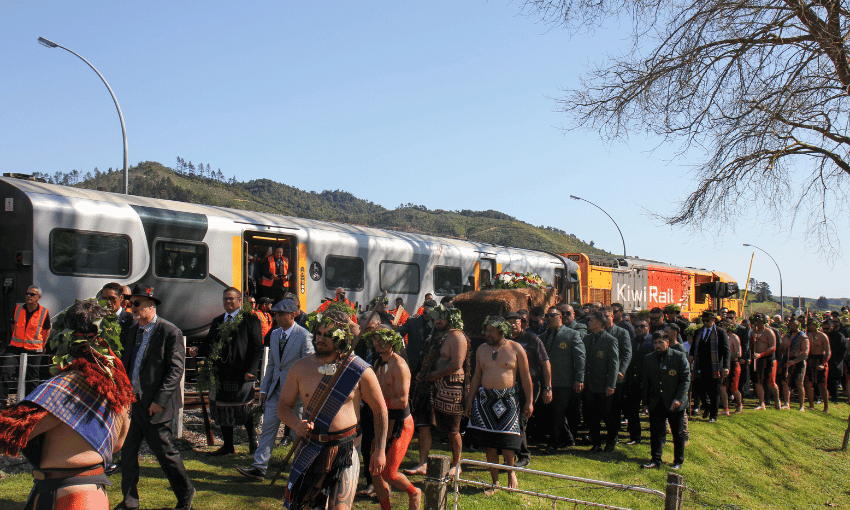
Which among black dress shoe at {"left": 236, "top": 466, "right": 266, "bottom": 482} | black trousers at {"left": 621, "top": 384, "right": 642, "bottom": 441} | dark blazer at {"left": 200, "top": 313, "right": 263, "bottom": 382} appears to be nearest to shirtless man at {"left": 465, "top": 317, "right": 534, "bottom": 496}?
black dress shoe at {"left": 236, "top": 466, "right": 266, "bottom": 482}

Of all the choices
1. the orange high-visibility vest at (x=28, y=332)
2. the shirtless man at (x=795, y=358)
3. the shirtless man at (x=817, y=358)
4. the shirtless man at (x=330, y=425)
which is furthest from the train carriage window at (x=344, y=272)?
the shirtless man at (x=817, y=358)

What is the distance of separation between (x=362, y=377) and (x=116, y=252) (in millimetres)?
8294

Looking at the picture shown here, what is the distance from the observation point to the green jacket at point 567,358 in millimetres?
9500

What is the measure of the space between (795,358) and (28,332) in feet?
49.9

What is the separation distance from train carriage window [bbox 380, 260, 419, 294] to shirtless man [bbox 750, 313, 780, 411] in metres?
8.00

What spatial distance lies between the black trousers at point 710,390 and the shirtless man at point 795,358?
3847 mm

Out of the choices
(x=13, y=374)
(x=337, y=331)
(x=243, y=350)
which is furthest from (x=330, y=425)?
(x=13, y=374)

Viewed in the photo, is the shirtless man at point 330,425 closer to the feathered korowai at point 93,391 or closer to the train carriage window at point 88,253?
the feathered korowai at point 93,391

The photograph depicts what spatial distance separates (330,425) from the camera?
4.48m

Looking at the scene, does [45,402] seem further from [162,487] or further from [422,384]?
[422,384]

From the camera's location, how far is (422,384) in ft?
25.1

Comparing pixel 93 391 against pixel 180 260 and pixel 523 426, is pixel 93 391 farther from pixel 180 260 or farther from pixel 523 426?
pixel 180 260

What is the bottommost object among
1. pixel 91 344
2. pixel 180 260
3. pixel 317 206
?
pixel 91 344

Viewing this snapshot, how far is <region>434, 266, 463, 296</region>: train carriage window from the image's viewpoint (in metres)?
17.6
